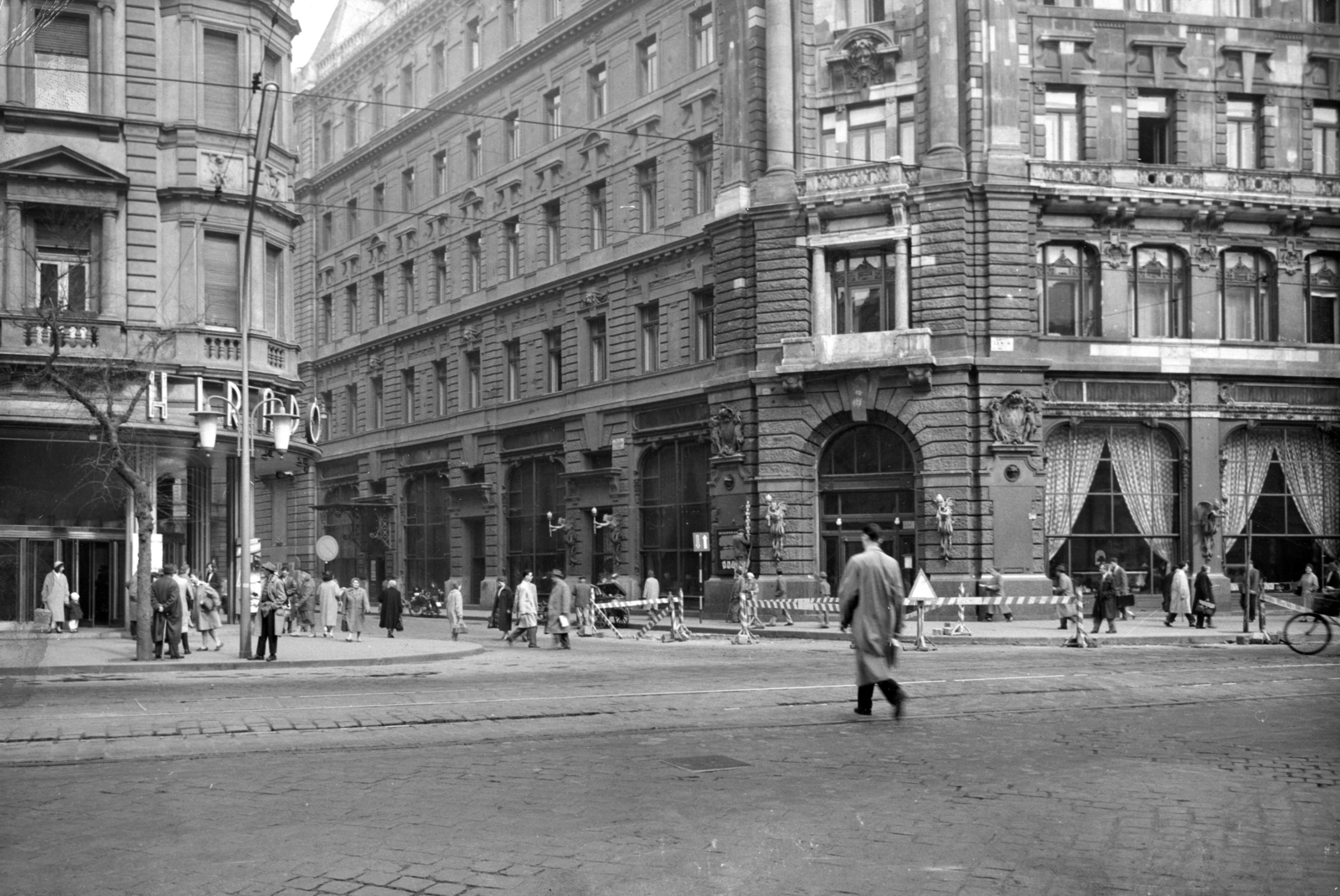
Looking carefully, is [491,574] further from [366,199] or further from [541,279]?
[366,199]

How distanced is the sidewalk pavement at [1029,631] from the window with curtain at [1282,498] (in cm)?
236

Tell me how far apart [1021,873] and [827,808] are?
6.20 ft

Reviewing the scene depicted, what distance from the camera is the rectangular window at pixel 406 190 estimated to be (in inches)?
2463

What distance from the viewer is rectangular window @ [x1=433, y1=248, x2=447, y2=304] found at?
60.1 m

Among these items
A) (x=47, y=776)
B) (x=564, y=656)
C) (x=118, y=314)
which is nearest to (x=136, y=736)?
(x=47, y=776)

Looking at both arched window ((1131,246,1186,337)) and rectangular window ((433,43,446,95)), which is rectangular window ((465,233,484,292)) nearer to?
rectangular window ((433,43,446,95))

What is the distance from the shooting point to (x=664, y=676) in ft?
67.3

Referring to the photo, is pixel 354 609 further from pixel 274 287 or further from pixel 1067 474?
pixel 1067 474

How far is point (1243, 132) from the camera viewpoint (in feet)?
135

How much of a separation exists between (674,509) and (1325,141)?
22.6 metres

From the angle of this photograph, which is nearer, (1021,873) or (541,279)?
(1021,873)

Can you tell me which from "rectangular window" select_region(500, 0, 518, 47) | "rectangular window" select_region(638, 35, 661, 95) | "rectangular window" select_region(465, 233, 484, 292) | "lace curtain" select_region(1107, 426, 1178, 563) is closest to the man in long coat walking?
"lace curtain" select_region(1107, 426, 1178, 563)

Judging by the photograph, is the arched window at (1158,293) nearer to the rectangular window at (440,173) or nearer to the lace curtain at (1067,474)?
the lace curtain at (1067,474)

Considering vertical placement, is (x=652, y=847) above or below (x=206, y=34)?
below
